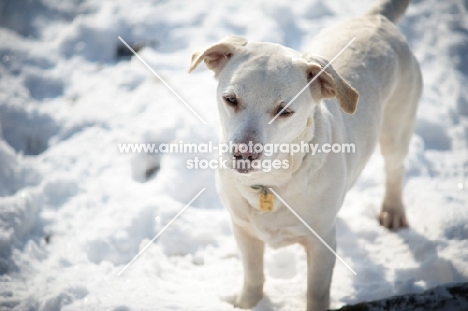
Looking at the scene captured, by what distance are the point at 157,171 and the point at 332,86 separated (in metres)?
2.40

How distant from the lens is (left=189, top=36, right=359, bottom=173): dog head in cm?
258

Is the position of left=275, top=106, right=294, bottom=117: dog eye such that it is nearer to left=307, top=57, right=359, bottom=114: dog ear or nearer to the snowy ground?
left=307, top=57, right=359, bottom=114: dog ear

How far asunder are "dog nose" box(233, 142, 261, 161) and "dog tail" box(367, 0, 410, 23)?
2.32 m

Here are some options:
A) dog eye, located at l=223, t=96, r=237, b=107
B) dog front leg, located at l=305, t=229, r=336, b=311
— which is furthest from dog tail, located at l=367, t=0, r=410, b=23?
dog front leg, located at l=305, t=229, r=336, b=311

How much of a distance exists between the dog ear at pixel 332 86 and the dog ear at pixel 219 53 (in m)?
0.51

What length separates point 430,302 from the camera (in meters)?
2.65

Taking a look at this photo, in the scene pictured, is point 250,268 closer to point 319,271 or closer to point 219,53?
point 319,271

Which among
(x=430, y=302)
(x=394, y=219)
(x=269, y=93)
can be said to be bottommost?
(x=394, y=219)

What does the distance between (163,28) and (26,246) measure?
12.4 feet

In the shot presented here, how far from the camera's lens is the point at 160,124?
16.3 ft

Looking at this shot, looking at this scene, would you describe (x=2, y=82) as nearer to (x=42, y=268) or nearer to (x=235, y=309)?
(x=42, y=268)

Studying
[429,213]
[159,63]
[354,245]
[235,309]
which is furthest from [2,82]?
[429,213]

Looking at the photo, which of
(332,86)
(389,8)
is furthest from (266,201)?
(389,8)

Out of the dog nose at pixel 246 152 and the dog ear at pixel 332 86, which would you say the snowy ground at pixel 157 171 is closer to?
the dog nose at pixel 246 152
